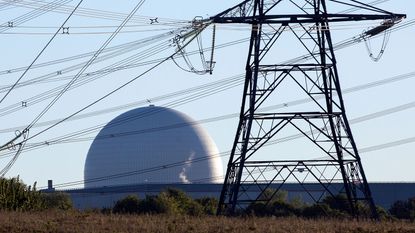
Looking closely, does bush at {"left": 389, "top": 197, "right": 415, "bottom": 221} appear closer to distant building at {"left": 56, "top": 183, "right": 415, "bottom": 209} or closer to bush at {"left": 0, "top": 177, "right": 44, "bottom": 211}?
bush at {"left": 0, "top": 177, "right": 44, "bottom": 211}

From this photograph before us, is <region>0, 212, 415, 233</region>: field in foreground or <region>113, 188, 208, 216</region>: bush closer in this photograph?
<region>0, 212, 415, 233</region>: field in foreground

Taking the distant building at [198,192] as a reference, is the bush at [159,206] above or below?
below

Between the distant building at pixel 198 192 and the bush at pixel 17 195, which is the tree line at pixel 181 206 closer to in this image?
the bush at pixel 17 195

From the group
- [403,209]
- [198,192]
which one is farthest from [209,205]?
[198,192]

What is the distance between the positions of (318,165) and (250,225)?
22.0 meters

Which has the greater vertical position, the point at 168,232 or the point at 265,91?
the point at 265,91

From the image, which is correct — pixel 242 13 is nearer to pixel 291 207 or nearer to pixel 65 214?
pixel 65 214

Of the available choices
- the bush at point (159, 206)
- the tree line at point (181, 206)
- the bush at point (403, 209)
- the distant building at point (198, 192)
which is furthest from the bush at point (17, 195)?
the distant building at point (198, 192)

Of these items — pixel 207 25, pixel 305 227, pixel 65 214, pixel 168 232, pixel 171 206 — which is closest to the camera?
pixel 168 232

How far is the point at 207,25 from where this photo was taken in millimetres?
66000

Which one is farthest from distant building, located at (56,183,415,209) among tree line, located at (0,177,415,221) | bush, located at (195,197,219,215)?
bush, located at (195,197,219,215)

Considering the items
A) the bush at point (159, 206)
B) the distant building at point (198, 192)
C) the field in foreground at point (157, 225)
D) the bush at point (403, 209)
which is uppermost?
the distant building at point (198, 192)

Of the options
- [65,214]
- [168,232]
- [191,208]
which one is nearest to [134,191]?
[191,208]

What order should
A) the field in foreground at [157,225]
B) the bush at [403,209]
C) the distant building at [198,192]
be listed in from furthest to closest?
the distant building at [198,192] < the bush at [403,209] < the field in foreground at [157,225]
